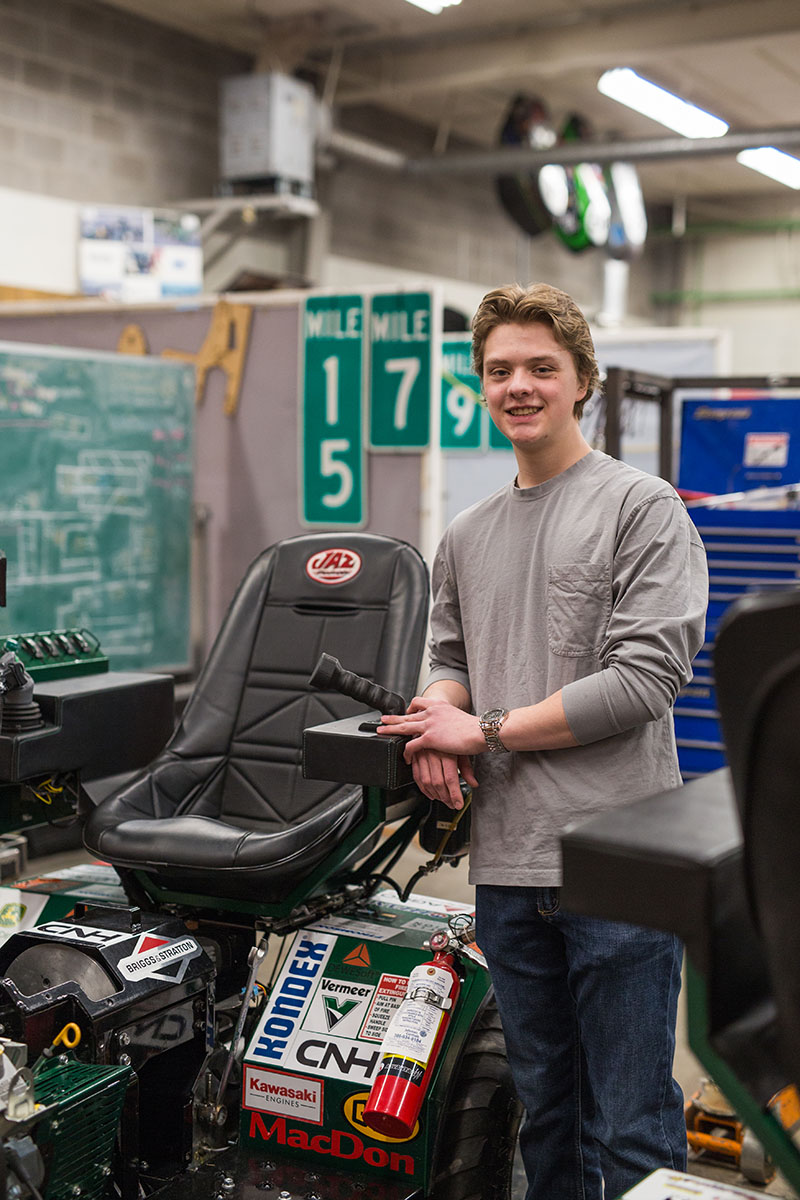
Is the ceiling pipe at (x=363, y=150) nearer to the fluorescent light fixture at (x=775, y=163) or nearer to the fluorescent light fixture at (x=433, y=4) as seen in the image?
the fluorescent light fixture at (x=433, y=4)

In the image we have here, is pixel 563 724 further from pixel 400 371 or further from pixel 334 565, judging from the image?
pixel 400 371

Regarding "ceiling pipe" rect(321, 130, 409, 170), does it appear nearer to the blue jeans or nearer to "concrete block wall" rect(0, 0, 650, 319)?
"concrete block wall" rect(0, 0, 650, 319)

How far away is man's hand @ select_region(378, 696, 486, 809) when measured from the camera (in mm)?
1679

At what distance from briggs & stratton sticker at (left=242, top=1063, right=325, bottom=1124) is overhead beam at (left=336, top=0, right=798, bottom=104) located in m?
Answer: 6.26

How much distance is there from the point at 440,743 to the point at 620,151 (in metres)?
7.04

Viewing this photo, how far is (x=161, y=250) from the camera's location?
240 inches

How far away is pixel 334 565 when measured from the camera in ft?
8.47

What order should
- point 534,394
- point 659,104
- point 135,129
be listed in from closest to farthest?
point 534,394 < point 135,129 < point 659,104

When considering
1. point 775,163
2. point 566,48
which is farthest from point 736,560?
point 775,163

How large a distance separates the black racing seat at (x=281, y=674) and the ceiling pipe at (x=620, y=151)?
5.97m

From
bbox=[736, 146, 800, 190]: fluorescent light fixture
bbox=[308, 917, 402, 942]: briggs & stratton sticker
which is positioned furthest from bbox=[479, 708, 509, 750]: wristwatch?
bbox=[736, 146, 800, 190]: fluorescent light fixture

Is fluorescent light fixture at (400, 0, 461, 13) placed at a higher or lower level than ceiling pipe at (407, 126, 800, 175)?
higher

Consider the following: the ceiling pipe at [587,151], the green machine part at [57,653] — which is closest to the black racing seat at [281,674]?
the green machine part at [57,653]

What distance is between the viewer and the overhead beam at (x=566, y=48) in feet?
21.8
